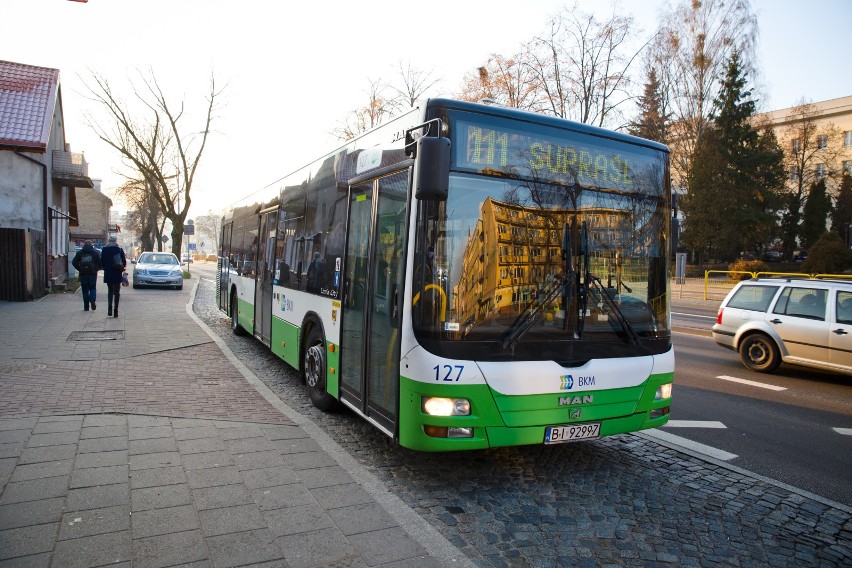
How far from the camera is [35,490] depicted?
4.14m

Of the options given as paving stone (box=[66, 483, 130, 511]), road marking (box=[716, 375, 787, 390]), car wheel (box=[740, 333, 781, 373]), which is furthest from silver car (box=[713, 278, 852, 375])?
paving stone (box=[66, 483, 130, 511])

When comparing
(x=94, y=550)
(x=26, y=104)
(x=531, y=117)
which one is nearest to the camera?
(x=94, y=550)

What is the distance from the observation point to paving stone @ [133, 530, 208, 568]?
332 cm

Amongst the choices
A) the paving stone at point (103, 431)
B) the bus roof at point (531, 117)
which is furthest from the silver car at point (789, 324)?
the paving stone at point (103, 431)

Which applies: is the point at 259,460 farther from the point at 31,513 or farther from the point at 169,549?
the point at 31,513

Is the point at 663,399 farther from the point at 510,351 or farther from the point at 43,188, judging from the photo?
the point at 43,188

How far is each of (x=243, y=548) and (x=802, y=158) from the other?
6200 cm

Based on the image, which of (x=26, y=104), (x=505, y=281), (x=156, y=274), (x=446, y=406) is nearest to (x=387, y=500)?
(x=446, y=406)

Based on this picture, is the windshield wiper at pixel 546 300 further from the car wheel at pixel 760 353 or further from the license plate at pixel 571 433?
the car wheel at pixel 760 353

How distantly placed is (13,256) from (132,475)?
57.6 feet

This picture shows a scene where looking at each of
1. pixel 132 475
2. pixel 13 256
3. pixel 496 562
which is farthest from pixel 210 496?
pixel 13 256

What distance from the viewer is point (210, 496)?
4191 mm

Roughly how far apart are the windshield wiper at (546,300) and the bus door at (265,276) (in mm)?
5468

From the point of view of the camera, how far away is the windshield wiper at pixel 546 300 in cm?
445
